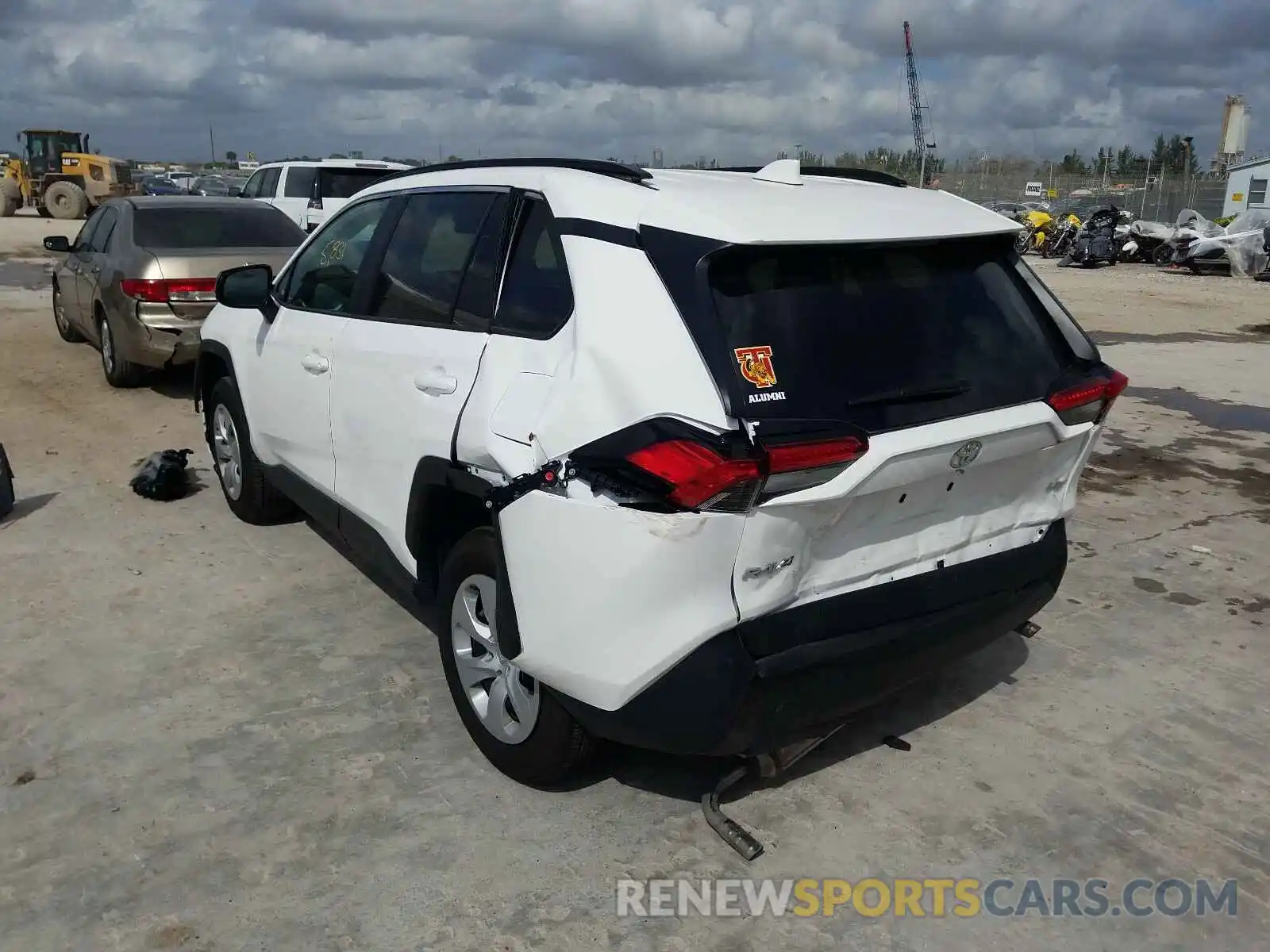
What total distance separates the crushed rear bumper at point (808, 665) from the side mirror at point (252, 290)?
300 centimetres

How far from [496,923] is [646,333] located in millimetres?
1645

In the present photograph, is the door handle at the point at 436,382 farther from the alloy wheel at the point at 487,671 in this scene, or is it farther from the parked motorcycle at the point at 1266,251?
the parked motorcycle at the point at 1266,251

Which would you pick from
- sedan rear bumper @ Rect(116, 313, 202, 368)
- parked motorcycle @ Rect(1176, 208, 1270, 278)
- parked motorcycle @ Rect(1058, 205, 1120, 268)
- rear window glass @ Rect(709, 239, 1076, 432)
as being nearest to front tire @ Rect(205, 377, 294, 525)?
sedan rear bumper @ Rect(116, 313, 202, 368)

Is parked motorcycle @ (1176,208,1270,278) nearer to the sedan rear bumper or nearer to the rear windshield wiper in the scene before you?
the sedan rear bumper

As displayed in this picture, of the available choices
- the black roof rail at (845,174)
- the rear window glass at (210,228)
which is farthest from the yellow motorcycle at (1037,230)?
the black roof rail at (845,174)

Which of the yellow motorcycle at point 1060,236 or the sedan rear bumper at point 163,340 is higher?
the yellow motorcycle at point 1060,236

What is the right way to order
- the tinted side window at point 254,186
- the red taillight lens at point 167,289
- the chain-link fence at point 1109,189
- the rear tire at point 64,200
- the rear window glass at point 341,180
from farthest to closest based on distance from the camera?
the chain-link fence at point 1109,189 < the rear tire at point 64,200 < the tinted side window at point 254,186 < the rear window glass at point 341,180 < the red taillight lens at point 167,289

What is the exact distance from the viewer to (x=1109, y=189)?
4603cm

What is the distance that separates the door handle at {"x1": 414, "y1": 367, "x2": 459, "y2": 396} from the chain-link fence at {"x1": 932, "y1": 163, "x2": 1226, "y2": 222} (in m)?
30.8

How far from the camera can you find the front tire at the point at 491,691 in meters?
3.16

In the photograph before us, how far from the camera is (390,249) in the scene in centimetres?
414

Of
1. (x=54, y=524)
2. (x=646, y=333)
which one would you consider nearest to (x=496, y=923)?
(x=646, y=333)

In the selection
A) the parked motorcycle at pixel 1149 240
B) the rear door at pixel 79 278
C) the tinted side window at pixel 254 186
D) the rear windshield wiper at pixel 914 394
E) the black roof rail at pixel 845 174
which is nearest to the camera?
the rear windshield wiper at pixel 914 394

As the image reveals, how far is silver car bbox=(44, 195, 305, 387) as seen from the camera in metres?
8.30
